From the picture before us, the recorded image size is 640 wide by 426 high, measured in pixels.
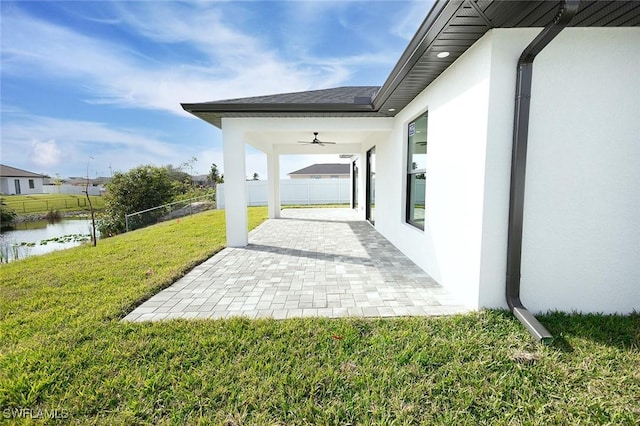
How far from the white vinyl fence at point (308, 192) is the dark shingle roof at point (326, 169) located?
11508 mm

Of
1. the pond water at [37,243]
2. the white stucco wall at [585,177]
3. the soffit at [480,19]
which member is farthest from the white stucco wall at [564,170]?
the pond water at [37,243]

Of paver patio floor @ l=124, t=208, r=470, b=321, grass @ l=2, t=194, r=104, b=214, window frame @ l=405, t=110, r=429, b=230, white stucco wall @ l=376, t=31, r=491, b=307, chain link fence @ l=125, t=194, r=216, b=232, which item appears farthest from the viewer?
grass @ l=2, t=194, r=104, b=214

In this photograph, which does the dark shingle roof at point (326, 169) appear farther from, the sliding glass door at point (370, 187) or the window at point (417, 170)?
the window at point (417, 170)

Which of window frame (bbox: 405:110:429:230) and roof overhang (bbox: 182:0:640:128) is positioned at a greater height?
roof overhang (bbox: 182:0:640:128)

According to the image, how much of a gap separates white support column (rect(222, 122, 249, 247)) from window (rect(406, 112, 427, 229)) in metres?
3.72

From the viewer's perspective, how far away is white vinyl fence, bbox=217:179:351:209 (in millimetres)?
18891

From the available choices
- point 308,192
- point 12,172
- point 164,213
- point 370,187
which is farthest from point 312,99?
point 12,172

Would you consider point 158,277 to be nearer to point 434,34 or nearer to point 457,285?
point 457,285

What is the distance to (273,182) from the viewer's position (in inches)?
449

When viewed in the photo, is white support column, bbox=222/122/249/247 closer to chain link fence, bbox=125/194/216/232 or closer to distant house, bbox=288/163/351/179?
chain link fence, bbox=125/194/216/232

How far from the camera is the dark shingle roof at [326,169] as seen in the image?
3066 centimetres

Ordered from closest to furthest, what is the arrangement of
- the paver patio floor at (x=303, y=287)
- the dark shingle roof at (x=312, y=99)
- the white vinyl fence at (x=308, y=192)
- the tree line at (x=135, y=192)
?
1. the paver patio floor at (x=303, y=287)
2. the dark shingle roof at (x=312, y=99)
3. the tree line at (x=135, y=192)
4. the white vinyl fence at (x=308, y=192)

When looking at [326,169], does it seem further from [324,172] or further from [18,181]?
[18,181]

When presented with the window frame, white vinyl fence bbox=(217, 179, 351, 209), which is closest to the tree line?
white vinyl fence bbox=(217, 179, 351, 209)
